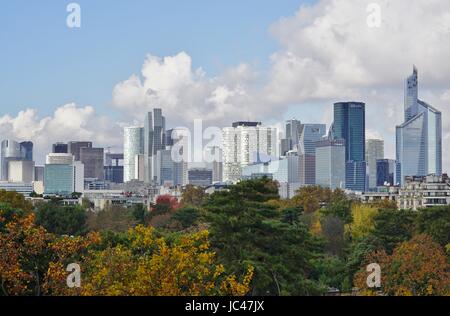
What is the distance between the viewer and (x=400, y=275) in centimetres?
2195

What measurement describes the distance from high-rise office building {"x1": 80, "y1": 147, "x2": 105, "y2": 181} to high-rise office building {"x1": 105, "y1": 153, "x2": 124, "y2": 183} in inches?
72.6

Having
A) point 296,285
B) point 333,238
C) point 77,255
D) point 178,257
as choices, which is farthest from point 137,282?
point 333,238

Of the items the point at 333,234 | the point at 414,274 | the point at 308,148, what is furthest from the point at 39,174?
the point at 414,274

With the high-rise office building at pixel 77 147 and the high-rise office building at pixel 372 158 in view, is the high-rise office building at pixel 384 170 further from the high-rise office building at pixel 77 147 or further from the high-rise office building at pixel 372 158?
the high-rise office building at pixel 77 147

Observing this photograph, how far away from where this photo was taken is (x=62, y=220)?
135 ft

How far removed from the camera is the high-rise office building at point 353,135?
367ft

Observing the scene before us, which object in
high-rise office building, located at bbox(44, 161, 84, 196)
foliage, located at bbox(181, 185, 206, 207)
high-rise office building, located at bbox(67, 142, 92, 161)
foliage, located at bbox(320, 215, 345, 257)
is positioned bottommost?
foliage, located at bbox(320, 215, 345, 257)

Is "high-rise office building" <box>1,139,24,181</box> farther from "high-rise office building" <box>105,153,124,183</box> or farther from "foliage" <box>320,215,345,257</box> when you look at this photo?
"foliage" <box>320,215,345,257</box>

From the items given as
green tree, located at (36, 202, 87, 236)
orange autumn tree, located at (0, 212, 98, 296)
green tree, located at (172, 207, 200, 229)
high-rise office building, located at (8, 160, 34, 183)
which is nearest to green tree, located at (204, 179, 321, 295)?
orange autumn tree, located at (0, 212, 98, 296)

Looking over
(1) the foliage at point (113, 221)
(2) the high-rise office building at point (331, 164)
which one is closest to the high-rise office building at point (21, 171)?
(2) the high-rise office building at point (331, 164)

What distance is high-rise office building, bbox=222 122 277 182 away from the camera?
Result: 267ft

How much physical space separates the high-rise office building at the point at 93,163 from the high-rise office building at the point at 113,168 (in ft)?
6.05

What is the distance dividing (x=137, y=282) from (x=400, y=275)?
10.2m
